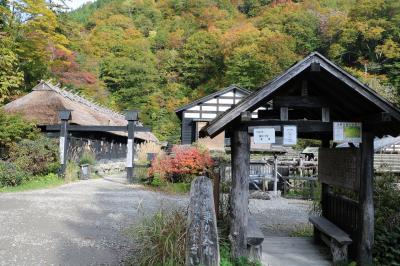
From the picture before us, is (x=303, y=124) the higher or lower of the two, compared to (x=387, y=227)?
higher

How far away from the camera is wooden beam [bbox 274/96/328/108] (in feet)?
18.2

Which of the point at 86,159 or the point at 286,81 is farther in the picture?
the point at 86,159

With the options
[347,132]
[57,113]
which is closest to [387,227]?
[347,132]

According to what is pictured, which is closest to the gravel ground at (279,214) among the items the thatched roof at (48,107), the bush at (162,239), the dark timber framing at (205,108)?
the bush at (162,239)

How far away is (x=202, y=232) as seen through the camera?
3.21 meters

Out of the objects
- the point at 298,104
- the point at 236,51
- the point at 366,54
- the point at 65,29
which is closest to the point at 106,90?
the point at 65,29

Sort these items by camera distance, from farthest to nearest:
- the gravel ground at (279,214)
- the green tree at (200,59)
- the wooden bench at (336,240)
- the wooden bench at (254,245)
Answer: the green tree at (200,59), the gravel ground at (279,214), the wooden bench at (336,240), the wooden bench at (254,245)

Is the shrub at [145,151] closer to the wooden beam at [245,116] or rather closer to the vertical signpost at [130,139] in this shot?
the vertical signpost at [130,139]

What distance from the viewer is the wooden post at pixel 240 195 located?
526 cm

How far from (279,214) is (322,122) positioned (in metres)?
5.65

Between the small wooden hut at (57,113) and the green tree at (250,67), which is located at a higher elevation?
the green tree at (250,67)

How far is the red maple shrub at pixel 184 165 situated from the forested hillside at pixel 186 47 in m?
13.5

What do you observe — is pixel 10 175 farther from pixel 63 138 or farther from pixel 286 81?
pixel 286 81

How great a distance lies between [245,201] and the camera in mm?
5336
